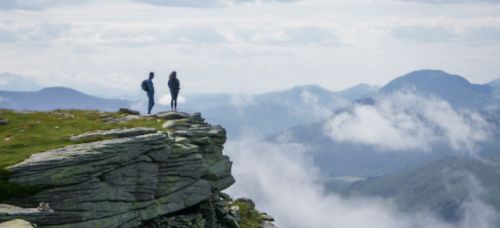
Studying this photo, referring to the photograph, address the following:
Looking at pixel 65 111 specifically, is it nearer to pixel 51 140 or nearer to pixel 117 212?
pixel 51 140

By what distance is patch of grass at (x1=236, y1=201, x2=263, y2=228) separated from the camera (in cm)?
6399

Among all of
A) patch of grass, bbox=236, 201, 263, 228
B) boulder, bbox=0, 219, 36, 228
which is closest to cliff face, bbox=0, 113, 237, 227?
boulder, bbox=0, 219, 36, 228

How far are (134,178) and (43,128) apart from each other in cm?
854

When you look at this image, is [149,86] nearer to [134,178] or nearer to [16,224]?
[134,178]

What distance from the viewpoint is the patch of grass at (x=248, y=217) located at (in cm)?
6399

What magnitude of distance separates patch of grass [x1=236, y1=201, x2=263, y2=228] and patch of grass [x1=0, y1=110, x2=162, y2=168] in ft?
45.3

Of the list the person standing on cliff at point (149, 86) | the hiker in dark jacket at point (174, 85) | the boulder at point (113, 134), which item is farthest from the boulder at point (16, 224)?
the hiker in dark jacket at point (174, 85)

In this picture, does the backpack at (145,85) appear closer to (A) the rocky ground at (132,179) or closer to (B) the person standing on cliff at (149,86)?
(B) the person standing on cliff at (149,86)

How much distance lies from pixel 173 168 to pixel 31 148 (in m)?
11.0

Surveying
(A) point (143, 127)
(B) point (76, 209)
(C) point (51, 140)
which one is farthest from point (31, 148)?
(A) point (143, 127)

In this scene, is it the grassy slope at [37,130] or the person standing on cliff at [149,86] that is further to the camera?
the person standing on cliff at [149,86]

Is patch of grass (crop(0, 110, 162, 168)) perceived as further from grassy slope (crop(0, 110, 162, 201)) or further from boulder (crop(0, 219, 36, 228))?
boulder (crop(0, 219, 36, 228))

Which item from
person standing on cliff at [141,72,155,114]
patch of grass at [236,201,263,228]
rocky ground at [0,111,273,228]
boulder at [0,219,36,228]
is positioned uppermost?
person standing on cliff at [141,72,155,114]

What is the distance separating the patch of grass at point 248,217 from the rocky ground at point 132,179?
392 centimetres
